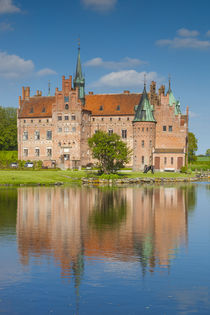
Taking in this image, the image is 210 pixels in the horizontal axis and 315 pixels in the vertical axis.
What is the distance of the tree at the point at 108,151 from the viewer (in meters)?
64.4

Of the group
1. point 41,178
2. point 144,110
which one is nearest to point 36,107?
point 144,110

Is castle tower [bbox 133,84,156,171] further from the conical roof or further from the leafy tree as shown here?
the leafy tree

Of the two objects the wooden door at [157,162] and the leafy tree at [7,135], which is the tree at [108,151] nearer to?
the wooden door at [157,162]

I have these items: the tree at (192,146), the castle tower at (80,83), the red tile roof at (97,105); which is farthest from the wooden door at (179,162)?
the tree at (192,146)

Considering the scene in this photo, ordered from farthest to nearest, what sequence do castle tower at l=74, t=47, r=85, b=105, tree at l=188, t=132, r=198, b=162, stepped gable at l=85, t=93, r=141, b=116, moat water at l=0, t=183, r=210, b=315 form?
tree at l=188, t=132, r=198, b=162
castle tower at l=74, t=47, r=85, b=105
stepped gable at l=85, t=93, r=141, b=116
moat water at l=0, t=183, r=210, b=315

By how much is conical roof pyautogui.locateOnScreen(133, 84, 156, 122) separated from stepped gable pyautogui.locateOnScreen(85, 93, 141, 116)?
9.16ft

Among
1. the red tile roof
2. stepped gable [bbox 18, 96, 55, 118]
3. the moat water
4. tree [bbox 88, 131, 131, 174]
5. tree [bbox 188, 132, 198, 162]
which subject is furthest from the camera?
tree [bbox 188, 132, 198, 162]

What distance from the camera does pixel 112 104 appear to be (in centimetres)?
8850

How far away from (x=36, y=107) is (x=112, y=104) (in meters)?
14.7

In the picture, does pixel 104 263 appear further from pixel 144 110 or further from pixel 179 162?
pixel 144 110

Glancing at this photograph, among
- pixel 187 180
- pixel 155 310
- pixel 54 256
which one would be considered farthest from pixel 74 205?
pixel 187 180

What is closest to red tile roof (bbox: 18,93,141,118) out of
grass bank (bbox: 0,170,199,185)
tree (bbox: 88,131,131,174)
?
tree (bbox: 88,131,131,174)

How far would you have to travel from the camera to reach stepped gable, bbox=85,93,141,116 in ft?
285

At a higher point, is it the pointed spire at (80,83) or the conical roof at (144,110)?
the pointed spire at (80,83)
